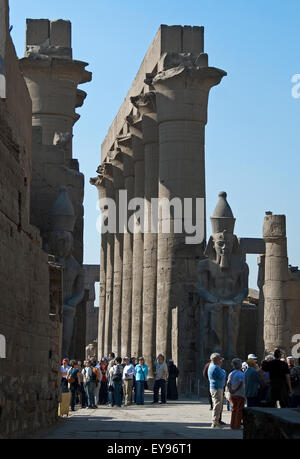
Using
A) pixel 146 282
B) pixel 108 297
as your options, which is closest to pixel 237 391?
pixel 146 282

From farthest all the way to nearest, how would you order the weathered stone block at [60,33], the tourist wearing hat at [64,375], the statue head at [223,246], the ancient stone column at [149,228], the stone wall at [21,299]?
the ancient stone column at [149,228] < the weathered stone block at [60,33] < the statue head at [223,246] < the tourist wearing hat at [64,375] < the stone wall at [21,299]

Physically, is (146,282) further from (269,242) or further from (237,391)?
(237,391)

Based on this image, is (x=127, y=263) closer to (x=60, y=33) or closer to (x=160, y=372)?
(x=60, y=33)

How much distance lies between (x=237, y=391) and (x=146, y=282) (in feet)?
53.1

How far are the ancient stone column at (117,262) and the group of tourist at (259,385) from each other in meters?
22.0

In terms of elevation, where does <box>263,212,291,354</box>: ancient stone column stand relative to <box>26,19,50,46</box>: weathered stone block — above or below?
below

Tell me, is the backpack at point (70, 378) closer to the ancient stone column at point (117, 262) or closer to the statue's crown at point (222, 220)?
the statue's crown at point (222, 220)

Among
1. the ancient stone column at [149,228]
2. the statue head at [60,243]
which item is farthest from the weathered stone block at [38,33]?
the statue head at [60,243]

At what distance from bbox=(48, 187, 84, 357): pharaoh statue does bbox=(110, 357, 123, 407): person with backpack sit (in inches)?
60.3

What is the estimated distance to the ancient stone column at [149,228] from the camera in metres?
28.8

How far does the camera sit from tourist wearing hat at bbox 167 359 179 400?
2164 centimetres
